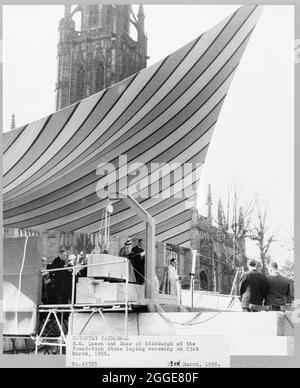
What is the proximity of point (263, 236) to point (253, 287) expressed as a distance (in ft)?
52.4

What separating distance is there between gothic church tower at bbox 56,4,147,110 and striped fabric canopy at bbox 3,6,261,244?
46.7 meters

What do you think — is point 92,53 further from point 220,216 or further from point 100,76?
point 220,216

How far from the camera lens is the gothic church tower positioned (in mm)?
57250

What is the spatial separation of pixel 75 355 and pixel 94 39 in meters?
56.0

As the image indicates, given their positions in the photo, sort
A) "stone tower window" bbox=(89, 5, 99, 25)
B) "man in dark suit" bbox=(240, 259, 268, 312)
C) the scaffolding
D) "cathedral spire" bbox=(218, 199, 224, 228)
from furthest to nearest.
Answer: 1. "stone tower window" bbox=(89, 5, 99, 25)
2. "cathedral spire" bbox=(218, 199, 224, 228)
3. "man in dark suit" bbox=(240, 259, 268, 312)
4. the scaffolding

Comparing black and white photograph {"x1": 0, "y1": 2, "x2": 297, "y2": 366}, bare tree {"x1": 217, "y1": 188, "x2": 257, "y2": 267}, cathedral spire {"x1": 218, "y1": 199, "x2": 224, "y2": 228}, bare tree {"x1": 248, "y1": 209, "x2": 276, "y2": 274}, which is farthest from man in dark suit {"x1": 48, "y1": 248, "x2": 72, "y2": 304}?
cathedral spire {"x1": 218, "y1": 199, "x2": 224, "y2": 228}

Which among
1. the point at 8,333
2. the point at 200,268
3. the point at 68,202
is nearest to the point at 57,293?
the point at 8,333

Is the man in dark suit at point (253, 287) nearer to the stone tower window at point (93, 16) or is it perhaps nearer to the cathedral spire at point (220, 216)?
the cathedral spire at point (220, 216)

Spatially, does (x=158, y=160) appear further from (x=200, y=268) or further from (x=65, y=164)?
(x=200, y=268)

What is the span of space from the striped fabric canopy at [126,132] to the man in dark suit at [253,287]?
2745 mm

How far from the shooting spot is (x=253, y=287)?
23.1 feet

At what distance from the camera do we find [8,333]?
7.72 meters
